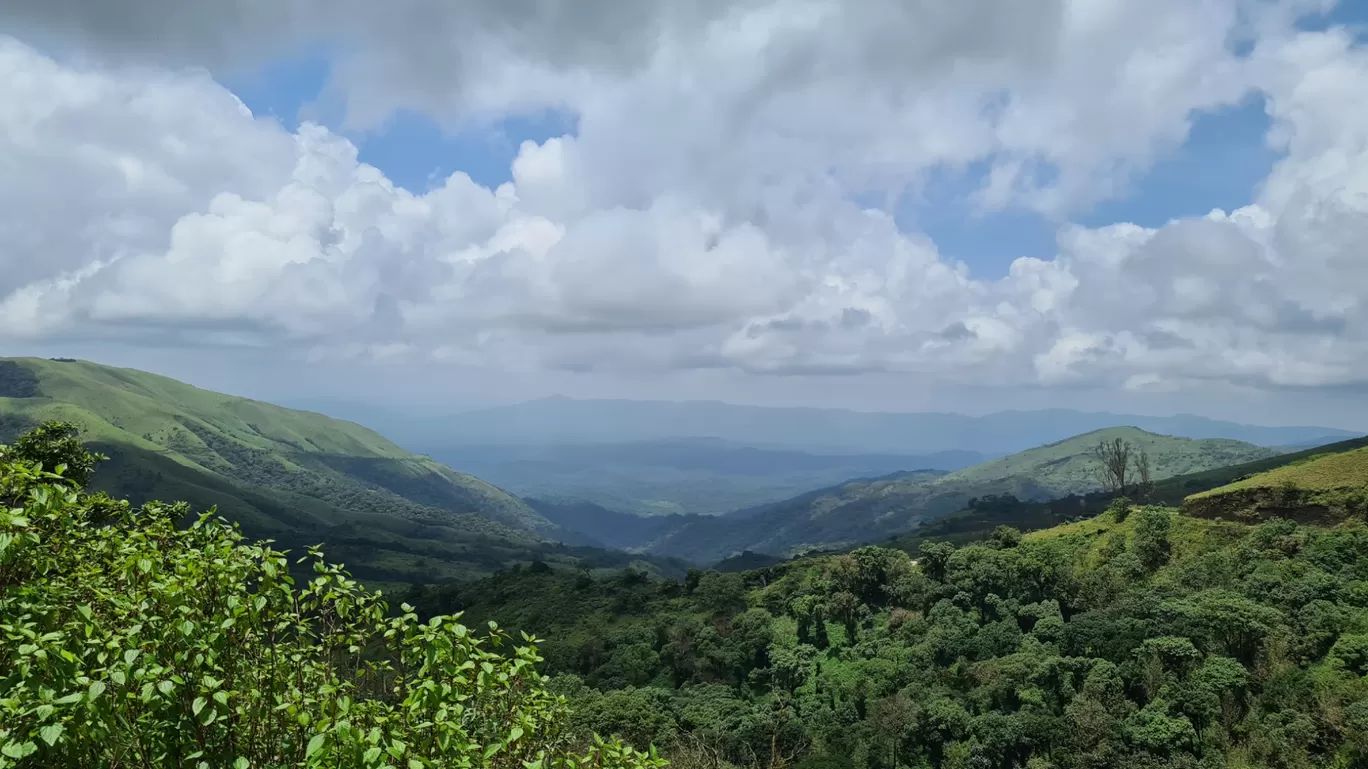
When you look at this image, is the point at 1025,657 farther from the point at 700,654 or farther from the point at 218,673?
the point at 218,673

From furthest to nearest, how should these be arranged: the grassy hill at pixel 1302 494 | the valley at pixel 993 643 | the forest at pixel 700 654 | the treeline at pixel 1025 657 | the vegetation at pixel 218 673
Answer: the grassy hill at pixel 1302 494, the treeline at pixel 1025 657, the valley at pixel 993 643, the forest at pixel 700 654, the vegetation at pixel 218 673

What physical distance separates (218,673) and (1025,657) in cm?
7017

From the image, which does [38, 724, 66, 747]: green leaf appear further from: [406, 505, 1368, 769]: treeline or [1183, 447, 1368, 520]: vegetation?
[1183, 447, 1368, 520]: vegetation

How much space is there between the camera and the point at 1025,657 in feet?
208

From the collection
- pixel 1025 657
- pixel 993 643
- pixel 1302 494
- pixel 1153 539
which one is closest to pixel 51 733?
pixel 1025 657

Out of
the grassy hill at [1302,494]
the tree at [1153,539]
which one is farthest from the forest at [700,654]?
the grassy hill at [1302,494]

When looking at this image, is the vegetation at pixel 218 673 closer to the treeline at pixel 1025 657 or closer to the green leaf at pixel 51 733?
the green leaf at pixel 51 733

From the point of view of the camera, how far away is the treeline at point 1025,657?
4869 centimetres

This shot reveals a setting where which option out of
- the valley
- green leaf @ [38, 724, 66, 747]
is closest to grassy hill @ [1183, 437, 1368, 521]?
the valley

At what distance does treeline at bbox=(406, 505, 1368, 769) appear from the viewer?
160 feet

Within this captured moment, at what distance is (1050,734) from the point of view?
51625 mm

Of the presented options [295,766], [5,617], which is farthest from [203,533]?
[295,766]

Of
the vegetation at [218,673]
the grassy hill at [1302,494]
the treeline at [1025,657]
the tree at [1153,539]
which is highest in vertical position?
the vegetation at [218,673]

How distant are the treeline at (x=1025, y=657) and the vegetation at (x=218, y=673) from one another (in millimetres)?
25127
